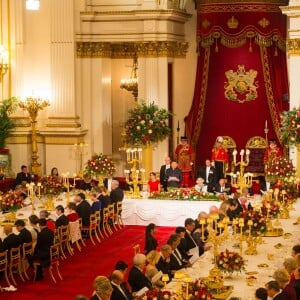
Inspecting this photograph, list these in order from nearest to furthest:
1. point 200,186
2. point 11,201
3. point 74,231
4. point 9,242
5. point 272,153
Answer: point 9,242 → point 74,231 → point 11,201 → point 200,186 → point 272,153

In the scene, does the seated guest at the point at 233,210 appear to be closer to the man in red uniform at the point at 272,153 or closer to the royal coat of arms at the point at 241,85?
the man in red uniform at the point at 272,153

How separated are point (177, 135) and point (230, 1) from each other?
4.66 metres

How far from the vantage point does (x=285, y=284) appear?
13.2 meters

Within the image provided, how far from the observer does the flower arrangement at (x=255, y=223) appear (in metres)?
17.8

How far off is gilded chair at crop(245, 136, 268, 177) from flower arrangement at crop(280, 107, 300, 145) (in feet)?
10.5

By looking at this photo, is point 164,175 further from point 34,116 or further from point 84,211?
point 34,116

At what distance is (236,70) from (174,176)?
570cm

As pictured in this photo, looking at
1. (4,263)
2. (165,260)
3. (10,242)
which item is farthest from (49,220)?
(165,260)

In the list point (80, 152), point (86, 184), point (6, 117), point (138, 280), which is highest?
point (6, 117)

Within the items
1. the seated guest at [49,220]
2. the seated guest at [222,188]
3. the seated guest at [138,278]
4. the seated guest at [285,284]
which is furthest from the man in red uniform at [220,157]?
the seated guest at [285,284]

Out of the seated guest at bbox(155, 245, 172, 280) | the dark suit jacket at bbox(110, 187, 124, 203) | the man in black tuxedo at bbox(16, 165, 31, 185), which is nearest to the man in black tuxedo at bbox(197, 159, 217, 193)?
the dark suit jacket at bbox(110, 187, 124, 203)

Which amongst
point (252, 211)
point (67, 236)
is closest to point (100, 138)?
point (67, 236)

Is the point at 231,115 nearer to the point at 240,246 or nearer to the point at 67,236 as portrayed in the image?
the point at 67,236

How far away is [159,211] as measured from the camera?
24.9 metres
